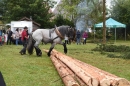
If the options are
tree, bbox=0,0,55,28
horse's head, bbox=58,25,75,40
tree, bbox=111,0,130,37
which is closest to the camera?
horse's head, bbox=58,25,75,40

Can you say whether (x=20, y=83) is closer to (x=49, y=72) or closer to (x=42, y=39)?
(x=49, y=72)

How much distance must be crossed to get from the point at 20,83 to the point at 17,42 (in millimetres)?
22527

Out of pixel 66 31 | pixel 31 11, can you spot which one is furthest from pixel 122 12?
pixel 66 31

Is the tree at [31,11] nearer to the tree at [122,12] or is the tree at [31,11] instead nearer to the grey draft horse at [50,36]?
the tree at [122,12]

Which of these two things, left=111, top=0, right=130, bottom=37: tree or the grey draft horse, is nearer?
the grey draft horse

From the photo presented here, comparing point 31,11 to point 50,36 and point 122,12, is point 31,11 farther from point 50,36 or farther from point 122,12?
point 50,36

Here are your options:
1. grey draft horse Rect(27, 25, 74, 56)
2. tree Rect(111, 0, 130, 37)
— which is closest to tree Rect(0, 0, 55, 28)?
tree Rect(111, 0, 130, 37)

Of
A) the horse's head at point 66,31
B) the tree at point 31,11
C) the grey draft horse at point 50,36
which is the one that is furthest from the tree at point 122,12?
the grey draft horse at point 50,36

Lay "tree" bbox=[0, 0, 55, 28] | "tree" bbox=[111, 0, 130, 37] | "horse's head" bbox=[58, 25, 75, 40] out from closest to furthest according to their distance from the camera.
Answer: "horse's head" bbox=[58, 25, 75, 40]
"tree" bbox=[0, 0, 55, 28]
"tree" bbox=[111, 0, 130, 37]

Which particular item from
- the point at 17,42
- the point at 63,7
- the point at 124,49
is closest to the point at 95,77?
the point at 124,49

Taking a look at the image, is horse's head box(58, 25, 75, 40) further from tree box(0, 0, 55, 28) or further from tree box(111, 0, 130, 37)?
tree box(111, 0, 130, 37)

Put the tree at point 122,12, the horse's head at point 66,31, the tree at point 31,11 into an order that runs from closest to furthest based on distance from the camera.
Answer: the horse's head at point 66,31 < the tree at point 31,11 < the tree at point 122,12

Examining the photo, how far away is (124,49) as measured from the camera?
21797 millimetres

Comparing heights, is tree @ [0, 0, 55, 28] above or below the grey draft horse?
above
